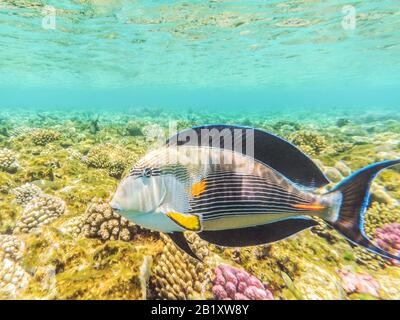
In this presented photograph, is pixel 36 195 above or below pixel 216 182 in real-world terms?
below

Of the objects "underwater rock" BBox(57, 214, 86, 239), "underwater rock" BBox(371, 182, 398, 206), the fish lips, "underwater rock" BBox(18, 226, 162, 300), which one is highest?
the fish lips

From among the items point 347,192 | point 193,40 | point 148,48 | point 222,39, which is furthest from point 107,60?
point 347,192

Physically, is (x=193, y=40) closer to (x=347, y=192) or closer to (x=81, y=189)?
(x=81, y=189)

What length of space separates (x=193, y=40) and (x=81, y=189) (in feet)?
59.1

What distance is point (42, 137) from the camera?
844 centimetres

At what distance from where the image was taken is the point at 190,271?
283cm

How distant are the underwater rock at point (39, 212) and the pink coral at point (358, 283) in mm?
4122

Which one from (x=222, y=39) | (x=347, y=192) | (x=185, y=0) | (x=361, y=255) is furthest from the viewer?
(x=222, y=39)

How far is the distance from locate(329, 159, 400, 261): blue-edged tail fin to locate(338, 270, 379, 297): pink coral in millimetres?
2328

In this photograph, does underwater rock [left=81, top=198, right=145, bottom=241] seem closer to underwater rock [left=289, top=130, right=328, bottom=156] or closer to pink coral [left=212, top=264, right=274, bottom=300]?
pink coral [left=212, top=264, right=274, bottom=300]

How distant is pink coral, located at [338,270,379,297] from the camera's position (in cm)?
322

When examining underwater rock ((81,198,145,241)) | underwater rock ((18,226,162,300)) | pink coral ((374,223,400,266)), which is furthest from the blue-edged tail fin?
pink coral ((374,223,400,266))

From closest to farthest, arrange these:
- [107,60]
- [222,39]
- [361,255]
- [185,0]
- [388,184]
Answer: [361,255] < [388,184] < [185,0] < [222,39] < [107,60]

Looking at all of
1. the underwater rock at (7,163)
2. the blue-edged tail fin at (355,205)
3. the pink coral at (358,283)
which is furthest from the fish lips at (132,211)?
the underwater rock at (7,163)
